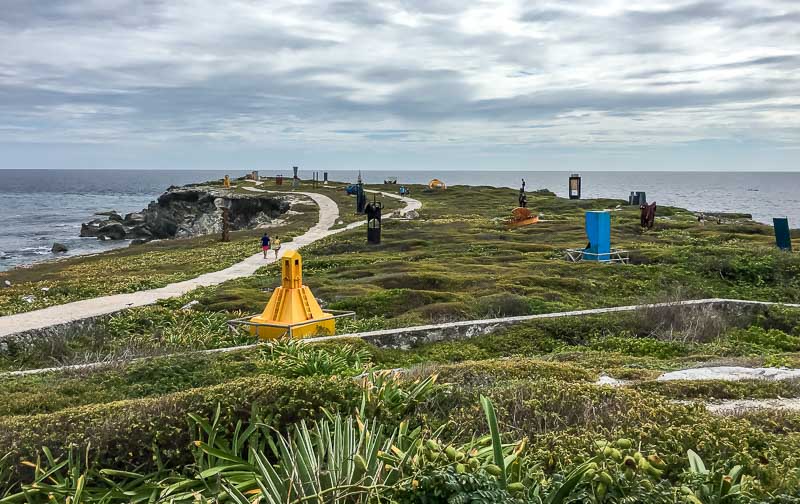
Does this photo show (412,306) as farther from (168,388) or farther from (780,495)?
(780,495)

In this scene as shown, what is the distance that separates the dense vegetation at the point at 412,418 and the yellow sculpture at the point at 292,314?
1.59 feet

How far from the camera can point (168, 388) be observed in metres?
9.46

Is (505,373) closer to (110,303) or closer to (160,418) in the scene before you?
(160,418)

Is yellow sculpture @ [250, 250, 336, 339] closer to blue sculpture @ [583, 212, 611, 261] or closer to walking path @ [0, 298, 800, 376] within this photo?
walking path @ [0, 298, 800, 376]

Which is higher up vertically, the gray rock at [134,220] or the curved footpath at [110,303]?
the curved footpath at [110,303]

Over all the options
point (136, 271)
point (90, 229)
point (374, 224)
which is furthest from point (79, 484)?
point (90, 229)

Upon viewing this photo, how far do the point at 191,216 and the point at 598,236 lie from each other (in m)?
56.7

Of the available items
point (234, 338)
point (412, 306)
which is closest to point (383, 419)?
point (234, 338)

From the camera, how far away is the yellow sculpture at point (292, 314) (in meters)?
14.7

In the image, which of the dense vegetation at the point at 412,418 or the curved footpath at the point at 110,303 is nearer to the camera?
the dense vegetation at the point at 412,418

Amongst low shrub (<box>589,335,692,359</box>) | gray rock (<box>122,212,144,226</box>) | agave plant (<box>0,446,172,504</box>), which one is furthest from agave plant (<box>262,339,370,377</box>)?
gray rock (<box>122,212,144,226</box>)

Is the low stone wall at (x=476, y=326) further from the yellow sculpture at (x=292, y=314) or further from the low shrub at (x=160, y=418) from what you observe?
the low shrub at (x=160, y=418)

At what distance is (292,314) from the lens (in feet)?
48.6

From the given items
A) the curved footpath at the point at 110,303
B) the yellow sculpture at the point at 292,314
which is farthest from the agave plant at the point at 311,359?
the curved footpath at the point at 110,303
